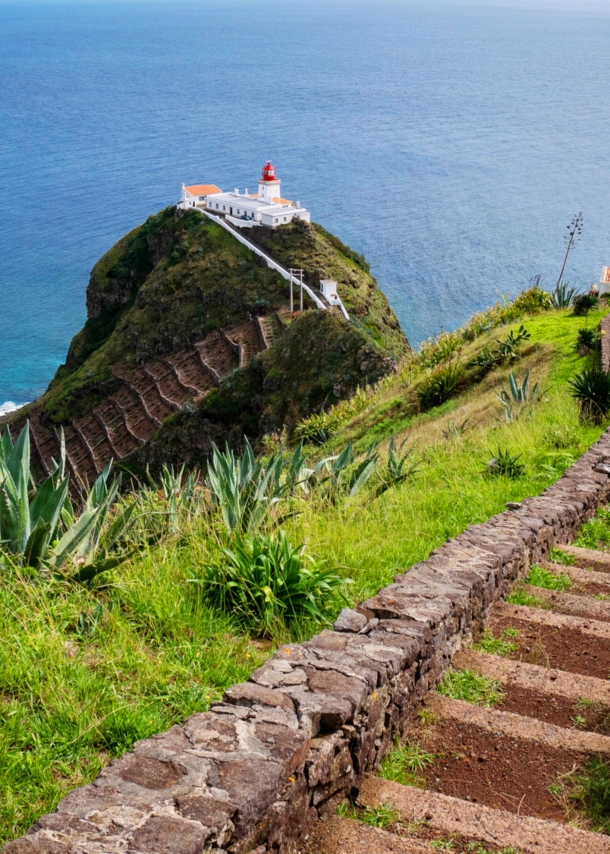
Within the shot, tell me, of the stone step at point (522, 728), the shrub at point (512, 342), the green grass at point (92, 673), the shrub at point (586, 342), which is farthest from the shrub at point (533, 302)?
the stone step at point (522, 728)

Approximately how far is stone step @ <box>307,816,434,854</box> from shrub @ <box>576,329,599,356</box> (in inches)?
557

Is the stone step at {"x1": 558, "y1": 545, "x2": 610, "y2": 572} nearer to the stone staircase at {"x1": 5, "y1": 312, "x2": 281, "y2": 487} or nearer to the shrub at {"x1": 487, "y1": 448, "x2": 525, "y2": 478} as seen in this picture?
the shrub at {"x1": 487, "y1": 448, "x2": 525, "y2": 478}

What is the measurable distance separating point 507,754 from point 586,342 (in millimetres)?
13655

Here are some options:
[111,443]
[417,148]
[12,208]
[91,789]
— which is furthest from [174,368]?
[417,148]

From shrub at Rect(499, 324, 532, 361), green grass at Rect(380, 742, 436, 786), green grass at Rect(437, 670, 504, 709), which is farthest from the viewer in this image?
shrub at Rect(499, 324, 532, 361)

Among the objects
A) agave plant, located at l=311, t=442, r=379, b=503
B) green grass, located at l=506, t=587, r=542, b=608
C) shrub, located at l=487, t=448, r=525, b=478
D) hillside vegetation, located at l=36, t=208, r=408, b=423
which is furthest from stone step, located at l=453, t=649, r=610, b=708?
hillside vegetation, located at l=36, t=208, r=408, b=423

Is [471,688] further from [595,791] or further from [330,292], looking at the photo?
[330,292]

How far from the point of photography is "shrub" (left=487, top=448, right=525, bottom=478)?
27.4ft

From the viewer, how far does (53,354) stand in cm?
8262

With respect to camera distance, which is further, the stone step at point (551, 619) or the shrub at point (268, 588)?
the stone step at point (551, 619)

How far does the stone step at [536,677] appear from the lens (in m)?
4.18

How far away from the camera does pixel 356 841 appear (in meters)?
2.98

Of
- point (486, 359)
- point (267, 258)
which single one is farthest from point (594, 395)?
point (267, 258)

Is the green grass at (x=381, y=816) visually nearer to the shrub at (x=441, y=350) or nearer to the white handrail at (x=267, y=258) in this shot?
the shrub at (x=441, y=350)
